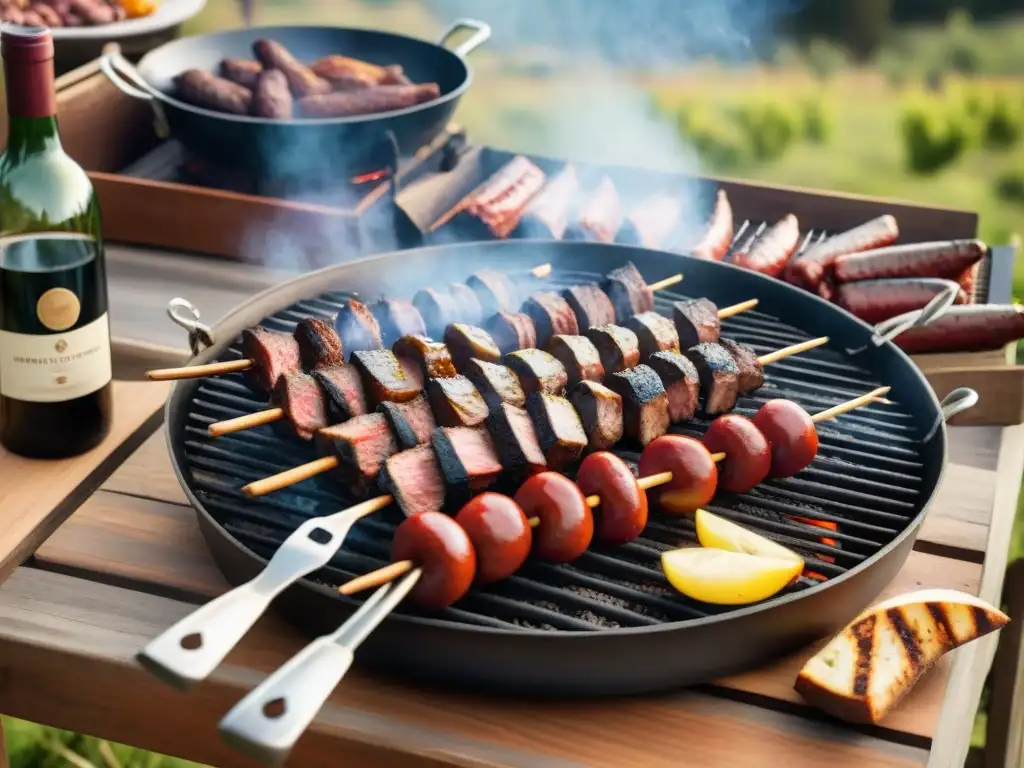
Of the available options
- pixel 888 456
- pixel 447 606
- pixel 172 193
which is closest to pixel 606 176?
pixel 172 193

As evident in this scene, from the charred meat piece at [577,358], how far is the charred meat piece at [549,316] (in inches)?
6.0

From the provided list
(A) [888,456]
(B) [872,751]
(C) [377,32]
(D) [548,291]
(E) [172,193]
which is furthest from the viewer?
(C) [377,32]

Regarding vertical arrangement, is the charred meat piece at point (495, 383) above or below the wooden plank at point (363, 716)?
above

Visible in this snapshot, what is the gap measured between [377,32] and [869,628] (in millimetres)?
3485

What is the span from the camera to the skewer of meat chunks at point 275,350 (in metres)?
2.48

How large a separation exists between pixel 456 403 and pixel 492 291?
61 centimetres

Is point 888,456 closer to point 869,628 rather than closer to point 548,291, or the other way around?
point 869,628

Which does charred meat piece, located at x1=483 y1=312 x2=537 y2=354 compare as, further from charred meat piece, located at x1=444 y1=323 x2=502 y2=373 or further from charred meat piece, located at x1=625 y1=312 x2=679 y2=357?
charred meat piece, located at x1=625 y1=312 x2=679 y2=357

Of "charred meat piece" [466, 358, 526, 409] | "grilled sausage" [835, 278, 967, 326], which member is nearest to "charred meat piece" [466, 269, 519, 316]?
"charred meat piece" [466, 358, 526, 409]

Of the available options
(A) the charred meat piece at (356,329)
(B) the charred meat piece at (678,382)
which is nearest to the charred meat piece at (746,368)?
(B) the charred meat piece at (678,382)

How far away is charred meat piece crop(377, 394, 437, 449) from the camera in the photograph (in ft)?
7.74

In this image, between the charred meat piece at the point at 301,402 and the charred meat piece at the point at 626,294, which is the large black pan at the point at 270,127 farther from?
the charred meat piece at the point at 301,402

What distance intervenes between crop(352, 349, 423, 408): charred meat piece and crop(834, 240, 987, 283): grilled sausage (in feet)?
5.54

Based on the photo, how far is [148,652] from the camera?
1487 millimetres
